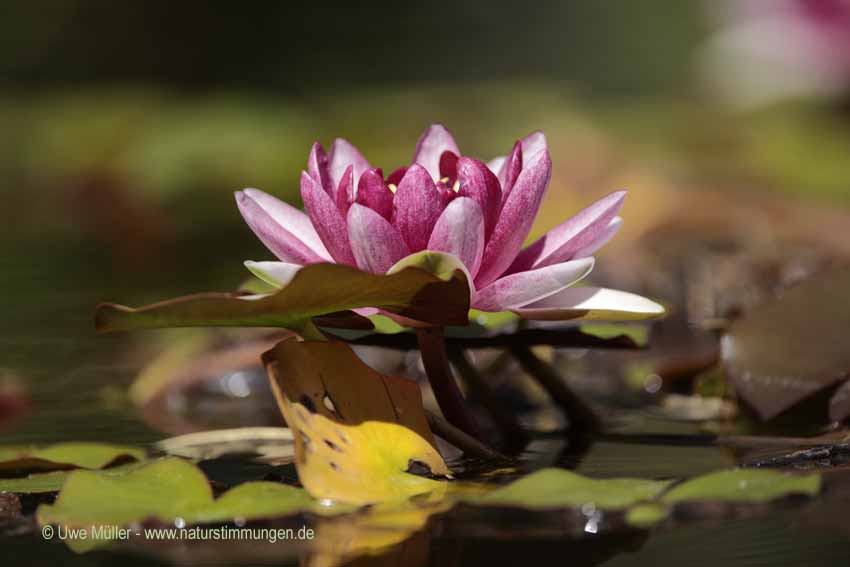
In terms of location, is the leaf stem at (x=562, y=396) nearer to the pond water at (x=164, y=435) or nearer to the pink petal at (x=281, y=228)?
the pond water at (x=164, y=435)

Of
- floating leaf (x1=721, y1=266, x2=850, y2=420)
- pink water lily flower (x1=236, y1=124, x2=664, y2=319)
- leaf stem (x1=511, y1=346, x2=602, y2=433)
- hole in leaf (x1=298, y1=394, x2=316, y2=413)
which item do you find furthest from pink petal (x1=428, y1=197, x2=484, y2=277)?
floating leaf (x1=721, y1=266, x2=850, y2=420)

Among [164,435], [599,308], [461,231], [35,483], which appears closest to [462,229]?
[461,231]

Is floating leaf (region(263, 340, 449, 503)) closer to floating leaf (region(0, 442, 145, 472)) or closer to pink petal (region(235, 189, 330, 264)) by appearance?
pink petal (region(235, 189, 330, 264))

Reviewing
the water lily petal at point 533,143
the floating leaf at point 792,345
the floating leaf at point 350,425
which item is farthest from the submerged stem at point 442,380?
the floating leaf at point 792,345

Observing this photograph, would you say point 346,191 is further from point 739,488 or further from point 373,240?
point 739,488

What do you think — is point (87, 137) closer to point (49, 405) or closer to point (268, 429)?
point (49, 405)
